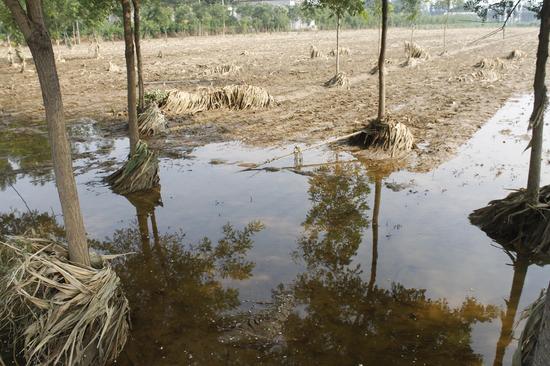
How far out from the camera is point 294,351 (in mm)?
5391

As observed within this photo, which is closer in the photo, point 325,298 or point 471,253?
point 325,298

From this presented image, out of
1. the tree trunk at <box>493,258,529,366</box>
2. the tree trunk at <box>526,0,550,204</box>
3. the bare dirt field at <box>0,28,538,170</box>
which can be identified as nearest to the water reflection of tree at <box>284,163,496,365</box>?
the tree trunk at <box>493,258,529,366</box>

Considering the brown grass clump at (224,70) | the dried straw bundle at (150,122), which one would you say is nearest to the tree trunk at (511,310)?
the dried straw bundle at (150,122)

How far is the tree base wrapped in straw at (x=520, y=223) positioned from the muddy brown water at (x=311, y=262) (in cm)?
29

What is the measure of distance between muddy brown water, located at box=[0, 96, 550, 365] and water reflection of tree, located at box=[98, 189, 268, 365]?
0.02m

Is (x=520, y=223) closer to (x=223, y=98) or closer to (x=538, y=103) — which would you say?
(x=538, y=103)

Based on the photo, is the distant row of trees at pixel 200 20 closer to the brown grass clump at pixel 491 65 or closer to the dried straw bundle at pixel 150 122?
the brown grass clump at pixel 491 65

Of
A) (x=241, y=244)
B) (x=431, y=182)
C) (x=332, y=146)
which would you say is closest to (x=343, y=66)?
(x=332, y=146)

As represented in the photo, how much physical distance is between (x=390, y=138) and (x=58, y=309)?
9603 millimetres

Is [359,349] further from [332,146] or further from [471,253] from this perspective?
[332,146]

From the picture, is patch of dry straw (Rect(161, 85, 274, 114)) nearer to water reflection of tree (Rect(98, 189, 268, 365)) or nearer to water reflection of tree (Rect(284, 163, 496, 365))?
water reflection of tree (Rect(98, 189, 268, 365))

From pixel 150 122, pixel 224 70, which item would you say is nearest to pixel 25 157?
pixel 150 122

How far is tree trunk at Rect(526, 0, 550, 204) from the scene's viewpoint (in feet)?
22.1

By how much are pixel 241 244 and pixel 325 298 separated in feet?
7.00
